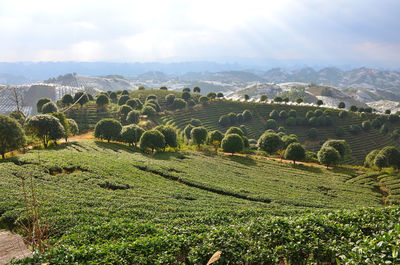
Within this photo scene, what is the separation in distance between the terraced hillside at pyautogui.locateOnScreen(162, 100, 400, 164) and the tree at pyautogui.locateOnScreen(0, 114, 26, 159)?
2126 inches

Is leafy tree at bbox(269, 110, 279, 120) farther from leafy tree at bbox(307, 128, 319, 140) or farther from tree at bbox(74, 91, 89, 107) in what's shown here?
Answer: tree at bbox(74, 91, 89, 107)

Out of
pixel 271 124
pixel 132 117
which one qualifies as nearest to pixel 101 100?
pixel 132 117

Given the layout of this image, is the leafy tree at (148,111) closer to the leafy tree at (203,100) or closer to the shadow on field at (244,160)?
the leafy tree at (203,100)

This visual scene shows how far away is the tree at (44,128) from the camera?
41094mm

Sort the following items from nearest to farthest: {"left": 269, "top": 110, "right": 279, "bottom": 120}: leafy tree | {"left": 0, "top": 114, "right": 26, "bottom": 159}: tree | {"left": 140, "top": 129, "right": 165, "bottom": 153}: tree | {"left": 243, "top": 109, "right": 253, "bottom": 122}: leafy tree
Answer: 1. {"left": 0, "top": 114, "right": 26, "bottom": 159}: tree
2. {"left": 140, "top": 129, "right": 165, "bottom": 153}: tree
3. {"left": 243, "top": 109, "right": 253, "bottom": 122}: leafy tree
4. {"left": 269, "top": 110, "right": 279, "bottom": 120}: leafy tree

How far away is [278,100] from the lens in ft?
367

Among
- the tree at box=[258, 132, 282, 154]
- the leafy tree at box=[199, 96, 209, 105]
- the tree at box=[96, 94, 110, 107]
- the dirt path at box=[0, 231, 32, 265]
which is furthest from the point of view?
the leafy tree at box=[199, 96, 209, 105]

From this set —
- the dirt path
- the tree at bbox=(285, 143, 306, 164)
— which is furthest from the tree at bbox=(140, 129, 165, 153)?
the dirt path

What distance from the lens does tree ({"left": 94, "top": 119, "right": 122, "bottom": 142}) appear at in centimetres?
5253

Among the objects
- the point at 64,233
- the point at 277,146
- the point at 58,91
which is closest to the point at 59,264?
the point at 64,233

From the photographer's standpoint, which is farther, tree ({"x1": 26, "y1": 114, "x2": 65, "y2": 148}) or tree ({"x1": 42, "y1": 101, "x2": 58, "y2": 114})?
tree ({"x1": 42, "y1": 101, "x2": 58, "y2": 114})

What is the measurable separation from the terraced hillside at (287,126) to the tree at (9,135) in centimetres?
5400

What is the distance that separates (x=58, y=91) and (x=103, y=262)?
153984 millimetres

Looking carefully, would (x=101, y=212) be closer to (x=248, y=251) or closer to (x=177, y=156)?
(x=248, y=251)
